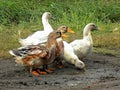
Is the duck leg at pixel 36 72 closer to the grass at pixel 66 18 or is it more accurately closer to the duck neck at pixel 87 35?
the duck neck at pixel 87 35

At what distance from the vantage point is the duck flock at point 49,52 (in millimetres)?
8875

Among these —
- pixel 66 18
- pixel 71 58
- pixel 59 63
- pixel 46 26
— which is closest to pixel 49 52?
pixel 71 58

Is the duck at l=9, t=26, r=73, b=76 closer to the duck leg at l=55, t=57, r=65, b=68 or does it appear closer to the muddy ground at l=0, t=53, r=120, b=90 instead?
the muddy ground at l=0, t=53, r=120, b=90

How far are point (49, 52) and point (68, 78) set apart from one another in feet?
2.07

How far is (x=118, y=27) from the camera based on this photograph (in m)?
Answer: 13.7

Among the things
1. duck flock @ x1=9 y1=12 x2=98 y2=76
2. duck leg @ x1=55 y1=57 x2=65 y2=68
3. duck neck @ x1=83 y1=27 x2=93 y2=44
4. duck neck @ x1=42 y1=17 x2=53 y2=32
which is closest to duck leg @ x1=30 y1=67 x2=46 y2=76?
duck flock @ x1=9 y1=12 x2=98 y2=76

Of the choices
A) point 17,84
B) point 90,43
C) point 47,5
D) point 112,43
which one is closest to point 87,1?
point 47,5

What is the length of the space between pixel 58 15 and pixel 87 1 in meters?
1.97

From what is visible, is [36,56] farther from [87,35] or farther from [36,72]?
[87,35]

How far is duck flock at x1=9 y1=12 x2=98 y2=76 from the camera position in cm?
888

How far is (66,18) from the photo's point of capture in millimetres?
14188

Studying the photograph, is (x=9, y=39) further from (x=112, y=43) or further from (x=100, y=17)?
(x=100, y=17)

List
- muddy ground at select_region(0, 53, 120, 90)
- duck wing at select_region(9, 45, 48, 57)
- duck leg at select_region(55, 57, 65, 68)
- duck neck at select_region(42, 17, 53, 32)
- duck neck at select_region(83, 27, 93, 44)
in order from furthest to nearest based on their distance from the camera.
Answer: duck neck at select_region(42, 17, 53, 32), duck neck at select_region(83, 27, 93, 44), duck leg at select_region(55, 57, 65, 68), duck wing at select_region(9, 45, 48, 57), muddy ground at select_region(0, 53, 120, 90)

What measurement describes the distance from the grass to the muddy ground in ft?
3.93
